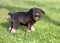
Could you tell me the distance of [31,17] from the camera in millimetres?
11188

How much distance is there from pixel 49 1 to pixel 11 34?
12316mm

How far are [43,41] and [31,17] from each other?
1.33 m

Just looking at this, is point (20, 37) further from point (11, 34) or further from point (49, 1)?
point (49, 1)

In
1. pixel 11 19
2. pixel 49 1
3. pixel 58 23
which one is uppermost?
pixel 11 19

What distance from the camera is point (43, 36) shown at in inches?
433

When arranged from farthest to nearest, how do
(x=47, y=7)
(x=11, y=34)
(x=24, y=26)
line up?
(x=47, y=7), (x=24, y=26), (x=11, y=34)

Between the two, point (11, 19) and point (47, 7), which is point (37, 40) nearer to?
point (11, 19)

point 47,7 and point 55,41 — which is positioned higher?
point 55,41

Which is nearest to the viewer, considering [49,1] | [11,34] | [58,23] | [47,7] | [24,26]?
[11,34]

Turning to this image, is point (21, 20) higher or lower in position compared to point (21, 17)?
lower

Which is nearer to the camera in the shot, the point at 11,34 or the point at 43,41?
the point at 43,41

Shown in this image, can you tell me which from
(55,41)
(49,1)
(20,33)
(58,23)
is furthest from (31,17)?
(49,1)

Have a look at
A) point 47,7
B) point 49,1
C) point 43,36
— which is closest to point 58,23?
point 43,36

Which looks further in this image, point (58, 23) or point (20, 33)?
point (58, 23)
